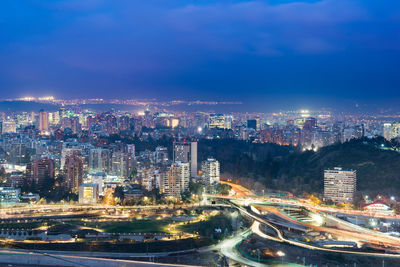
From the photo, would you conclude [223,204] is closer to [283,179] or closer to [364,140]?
[283,179]

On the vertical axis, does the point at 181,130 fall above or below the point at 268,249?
above

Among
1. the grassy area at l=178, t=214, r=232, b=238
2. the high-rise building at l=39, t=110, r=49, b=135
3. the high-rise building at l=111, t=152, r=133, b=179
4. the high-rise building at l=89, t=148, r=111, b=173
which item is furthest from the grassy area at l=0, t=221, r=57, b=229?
the high-rise building at l=39, t=110, r=49, b=135

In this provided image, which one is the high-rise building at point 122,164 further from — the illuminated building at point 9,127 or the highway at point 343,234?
the illuminated building at point 9,127

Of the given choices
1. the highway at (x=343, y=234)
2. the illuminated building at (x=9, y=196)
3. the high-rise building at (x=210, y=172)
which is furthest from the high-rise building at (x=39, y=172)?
the highway at (x=343, y=234)

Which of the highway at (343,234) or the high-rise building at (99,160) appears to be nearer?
the highway at (343,234)

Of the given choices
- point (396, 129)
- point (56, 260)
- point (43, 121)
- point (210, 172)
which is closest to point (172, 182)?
point (210, 172)

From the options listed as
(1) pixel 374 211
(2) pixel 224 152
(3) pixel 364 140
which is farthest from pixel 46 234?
(2) pixel 224 152
